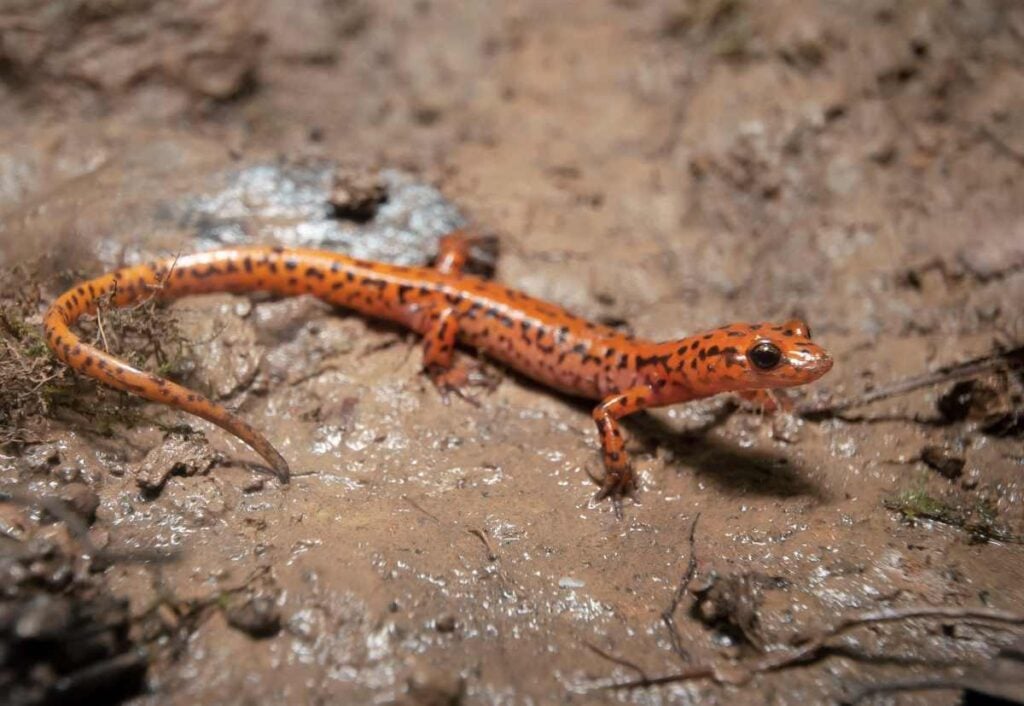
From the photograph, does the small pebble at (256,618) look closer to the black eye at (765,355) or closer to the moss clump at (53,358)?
the moss clump at (53,358)

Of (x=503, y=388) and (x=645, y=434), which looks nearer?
(x=645, y=434)

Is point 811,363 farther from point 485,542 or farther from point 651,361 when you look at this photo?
point 485,542

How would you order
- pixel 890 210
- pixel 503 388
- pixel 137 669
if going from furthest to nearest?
pixel 890 210 → pixel 503 388 → pixel 137 669

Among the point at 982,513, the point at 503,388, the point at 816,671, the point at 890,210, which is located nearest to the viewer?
the point at 816,671

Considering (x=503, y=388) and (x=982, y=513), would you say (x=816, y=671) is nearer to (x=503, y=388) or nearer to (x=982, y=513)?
(x=982, y=513)

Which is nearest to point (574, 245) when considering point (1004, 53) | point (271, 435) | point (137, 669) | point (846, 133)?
point (846, 133)

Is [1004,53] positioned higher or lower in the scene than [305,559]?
higher

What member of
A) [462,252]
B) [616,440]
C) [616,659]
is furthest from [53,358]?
[616,659]
